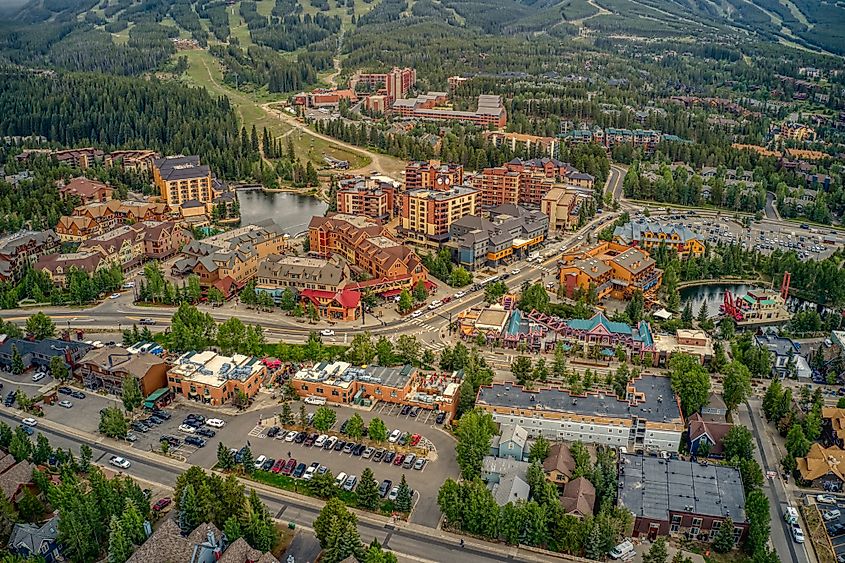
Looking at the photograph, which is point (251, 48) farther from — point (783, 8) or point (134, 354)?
point (783, 8)

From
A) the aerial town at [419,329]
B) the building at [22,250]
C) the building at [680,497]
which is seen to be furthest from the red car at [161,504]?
the building at [22,250]

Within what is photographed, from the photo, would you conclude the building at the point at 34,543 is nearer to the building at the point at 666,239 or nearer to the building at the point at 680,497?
the building at the point at 680,497

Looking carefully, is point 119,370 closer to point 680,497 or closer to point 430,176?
point 680,497

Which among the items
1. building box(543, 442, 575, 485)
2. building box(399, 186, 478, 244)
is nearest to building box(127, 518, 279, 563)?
building box(543, 442, 575, 485)

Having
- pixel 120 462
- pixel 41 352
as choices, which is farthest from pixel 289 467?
pixel 41 352

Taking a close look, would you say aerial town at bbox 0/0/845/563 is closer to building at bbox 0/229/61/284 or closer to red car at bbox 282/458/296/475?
red car at bbox 282/458/296/475
